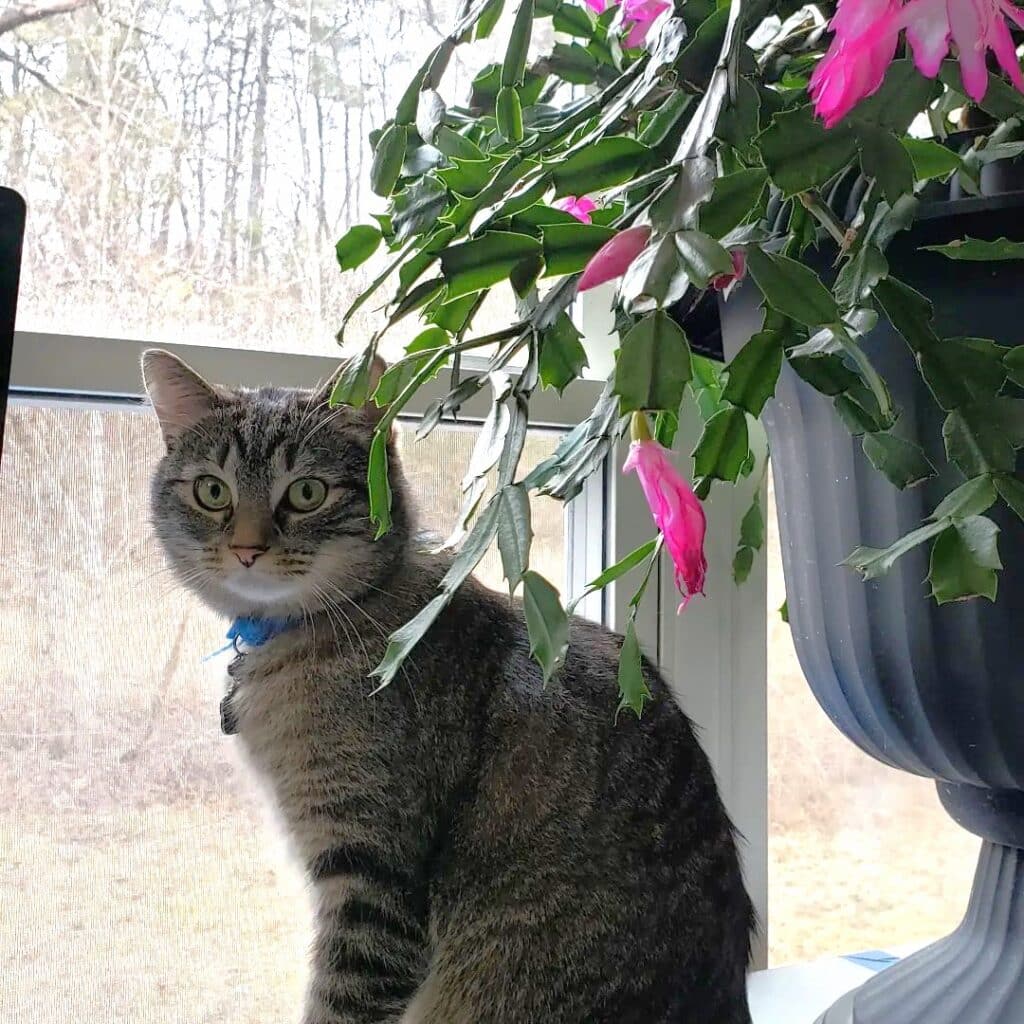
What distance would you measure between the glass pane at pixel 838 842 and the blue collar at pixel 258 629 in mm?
629

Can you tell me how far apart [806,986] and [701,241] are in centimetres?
102

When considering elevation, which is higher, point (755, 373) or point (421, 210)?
point (421, 210)

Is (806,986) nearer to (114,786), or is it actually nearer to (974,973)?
(974,973)

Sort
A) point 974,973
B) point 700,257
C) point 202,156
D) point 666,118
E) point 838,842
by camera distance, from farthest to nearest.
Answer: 1. point 838,842
2. point 202,156
3. point 974,973
4. point 666,118
5. point 700,257

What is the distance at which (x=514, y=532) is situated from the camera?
55 cm

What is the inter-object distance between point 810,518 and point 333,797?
0.48 meters

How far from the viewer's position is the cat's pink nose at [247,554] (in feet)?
3.16

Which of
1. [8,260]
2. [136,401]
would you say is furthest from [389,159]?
[136,401]

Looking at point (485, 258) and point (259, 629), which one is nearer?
point (485, 258)

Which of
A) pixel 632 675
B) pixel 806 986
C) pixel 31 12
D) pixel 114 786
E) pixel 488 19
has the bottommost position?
pixel 806 986

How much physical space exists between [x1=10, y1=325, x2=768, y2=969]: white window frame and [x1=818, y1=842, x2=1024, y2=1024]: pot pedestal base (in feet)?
1.23

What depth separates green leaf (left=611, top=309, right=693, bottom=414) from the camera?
0.47 m

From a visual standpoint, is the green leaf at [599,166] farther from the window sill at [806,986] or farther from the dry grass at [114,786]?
the window sill at [806,986]

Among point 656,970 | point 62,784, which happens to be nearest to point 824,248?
point 656,970
